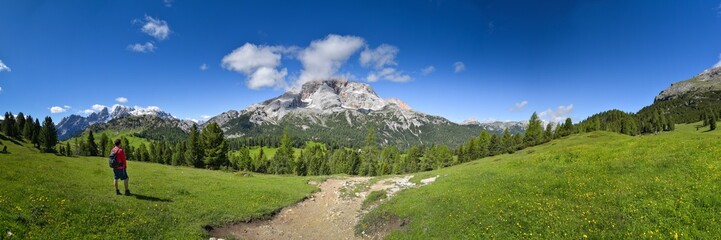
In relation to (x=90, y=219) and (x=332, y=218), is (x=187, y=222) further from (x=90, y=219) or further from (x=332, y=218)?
(x=332, y=218)

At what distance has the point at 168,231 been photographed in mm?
17641

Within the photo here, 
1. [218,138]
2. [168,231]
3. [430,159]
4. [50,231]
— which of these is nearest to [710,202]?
[168,231]

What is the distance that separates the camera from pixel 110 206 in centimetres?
1831

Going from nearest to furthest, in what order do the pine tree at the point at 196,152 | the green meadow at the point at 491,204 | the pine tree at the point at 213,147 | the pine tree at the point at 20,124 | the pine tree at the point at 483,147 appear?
1. the green meadow at the point at 491,204
2. the pine tree at the point at 213,147
3. the pine tree at the point at 196,152
4. the pine tree at the point at 483,147
5. the pine tree at the point at 20,124

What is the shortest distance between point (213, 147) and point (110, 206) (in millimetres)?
57250

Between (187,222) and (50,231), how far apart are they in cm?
715

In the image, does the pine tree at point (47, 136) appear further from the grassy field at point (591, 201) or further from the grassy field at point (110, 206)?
the grassy field at point (591, 201)

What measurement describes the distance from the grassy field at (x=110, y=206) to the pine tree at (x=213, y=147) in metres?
40.5

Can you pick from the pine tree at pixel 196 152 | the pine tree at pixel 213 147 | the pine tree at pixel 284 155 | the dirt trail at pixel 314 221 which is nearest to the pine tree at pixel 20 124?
the pine tree at pixel 196 152

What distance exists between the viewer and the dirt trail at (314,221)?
73.7 ft

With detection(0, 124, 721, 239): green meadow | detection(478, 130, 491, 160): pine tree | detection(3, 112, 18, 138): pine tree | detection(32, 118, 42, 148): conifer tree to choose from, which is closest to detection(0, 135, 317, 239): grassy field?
detection(0, 124, 721, 239): green meadow

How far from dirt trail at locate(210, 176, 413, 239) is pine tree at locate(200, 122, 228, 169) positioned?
44023 millimetres

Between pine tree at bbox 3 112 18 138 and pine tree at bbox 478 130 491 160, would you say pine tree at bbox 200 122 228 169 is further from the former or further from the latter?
pine tree at bbox 3 112 18 138

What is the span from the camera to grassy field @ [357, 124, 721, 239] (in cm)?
1377
